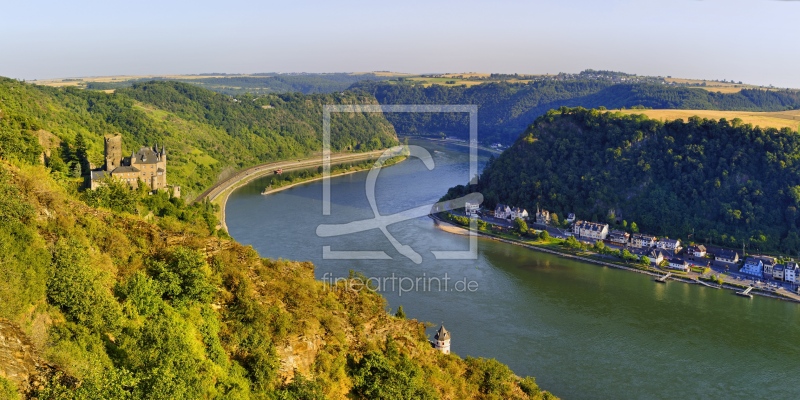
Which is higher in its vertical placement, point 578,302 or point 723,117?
point 723,117

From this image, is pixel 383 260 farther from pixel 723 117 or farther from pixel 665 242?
pixel 723 117

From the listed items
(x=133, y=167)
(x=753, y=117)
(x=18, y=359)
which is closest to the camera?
(x=18, y=359)

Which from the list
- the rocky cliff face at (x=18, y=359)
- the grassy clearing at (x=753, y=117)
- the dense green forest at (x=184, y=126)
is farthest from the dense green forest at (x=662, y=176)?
the rocky cliff face at (x=18, y=359)

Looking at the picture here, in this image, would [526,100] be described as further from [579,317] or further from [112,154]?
[112,154]

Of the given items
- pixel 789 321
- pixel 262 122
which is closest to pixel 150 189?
pixel 789 321

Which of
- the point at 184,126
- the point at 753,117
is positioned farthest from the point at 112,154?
the point at 753,117

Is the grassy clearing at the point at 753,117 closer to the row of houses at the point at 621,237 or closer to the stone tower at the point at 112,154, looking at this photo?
the row of houses at the point at 621,237
